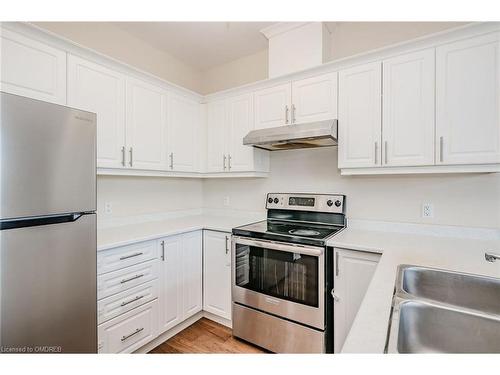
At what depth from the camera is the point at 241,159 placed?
8.14 ft

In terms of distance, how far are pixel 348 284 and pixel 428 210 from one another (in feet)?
2.88

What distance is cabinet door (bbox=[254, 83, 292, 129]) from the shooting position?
2156 mm

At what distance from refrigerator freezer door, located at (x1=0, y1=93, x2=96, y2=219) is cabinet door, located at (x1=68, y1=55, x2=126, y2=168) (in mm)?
511

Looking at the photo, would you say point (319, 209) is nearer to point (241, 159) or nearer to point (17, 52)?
point (241, 159)

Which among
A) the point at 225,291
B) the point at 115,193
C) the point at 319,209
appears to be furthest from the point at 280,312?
the point at 115,193

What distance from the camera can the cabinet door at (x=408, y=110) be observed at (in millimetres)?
1616

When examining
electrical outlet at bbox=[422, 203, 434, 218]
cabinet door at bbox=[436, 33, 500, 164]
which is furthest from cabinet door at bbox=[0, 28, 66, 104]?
electrical outlet at bbox=[422, 203, 434, 218]

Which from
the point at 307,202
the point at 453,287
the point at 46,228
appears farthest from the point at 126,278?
the point at 453,287

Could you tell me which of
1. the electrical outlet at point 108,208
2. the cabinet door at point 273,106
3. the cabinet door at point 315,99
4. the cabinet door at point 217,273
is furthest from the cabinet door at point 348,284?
the electrical outlet at point 108,208

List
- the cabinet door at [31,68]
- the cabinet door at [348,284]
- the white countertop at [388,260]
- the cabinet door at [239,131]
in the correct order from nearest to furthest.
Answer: the white countertop at [388,260]
the cabinet door at [31,68]
the cabinet door at [348,284]
the cabinet door at [239,131]

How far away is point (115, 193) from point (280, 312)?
176 centimetres

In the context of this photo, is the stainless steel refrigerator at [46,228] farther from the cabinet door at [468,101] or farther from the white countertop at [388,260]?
the cabinet door at [468,101]

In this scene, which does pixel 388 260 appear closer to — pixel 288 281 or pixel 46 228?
Result: pixel 288 281

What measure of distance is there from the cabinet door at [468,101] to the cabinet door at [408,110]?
1.9 inches
